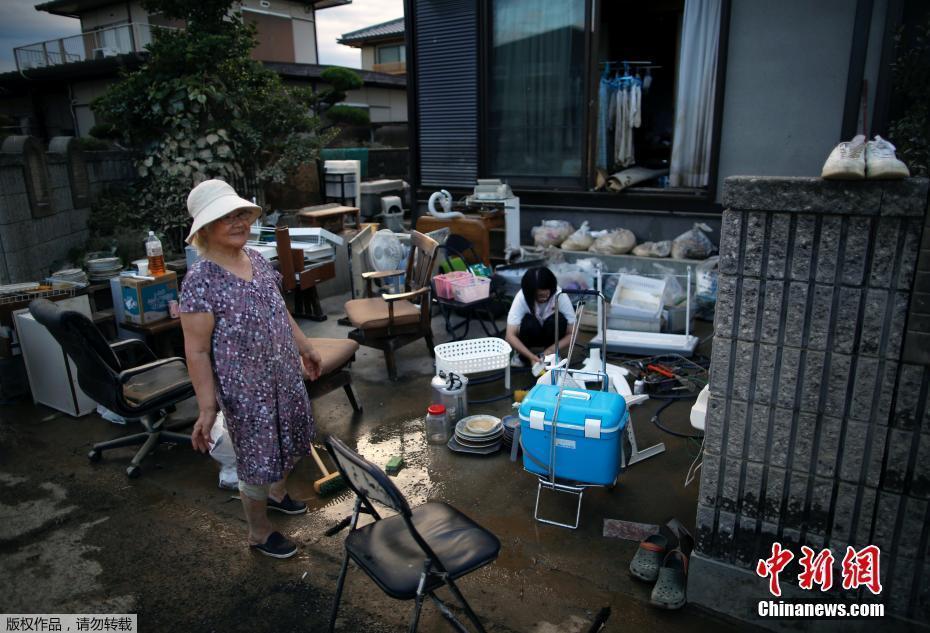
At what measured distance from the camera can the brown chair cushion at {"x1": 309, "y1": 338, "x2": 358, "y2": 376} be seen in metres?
4.41

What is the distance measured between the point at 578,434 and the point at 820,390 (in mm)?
1204

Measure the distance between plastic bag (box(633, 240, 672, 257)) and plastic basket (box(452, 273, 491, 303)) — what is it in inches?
83.0

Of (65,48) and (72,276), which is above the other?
(65,48)

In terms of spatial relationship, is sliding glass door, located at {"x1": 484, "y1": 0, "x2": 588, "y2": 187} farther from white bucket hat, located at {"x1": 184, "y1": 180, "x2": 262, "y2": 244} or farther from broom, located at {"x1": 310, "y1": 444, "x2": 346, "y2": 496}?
white bucket hat, located at {"x1": 184, "y1": 180, "x2": 262, "y2": 244}

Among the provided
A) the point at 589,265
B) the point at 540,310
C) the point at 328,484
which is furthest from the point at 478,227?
the point at 328,484

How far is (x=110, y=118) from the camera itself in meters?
8.28

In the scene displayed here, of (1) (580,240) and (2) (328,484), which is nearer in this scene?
(2) (328,484)

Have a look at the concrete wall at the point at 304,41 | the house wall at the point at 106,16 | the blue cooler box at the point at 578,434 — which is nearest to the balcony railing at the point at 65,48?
the house wall at the point at 106,16

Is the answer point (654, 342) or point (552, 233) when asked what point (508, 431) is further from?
point (552, 233)

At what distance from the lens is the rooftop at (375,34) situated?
25281 millimetres

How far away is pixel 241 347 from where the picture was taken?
288cm

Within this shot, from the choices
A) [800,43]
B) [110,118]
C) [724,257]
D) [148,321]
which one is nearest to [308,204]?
[110,118]

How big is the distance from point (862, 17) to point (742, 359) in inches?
204

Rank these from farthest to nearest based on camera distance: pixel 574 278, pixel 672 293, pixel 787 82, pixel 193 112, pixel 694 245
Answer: pixel 193 112 < pixel 694 245 < pixel 574 278 < pixel 787 82 < pixel 672 293
